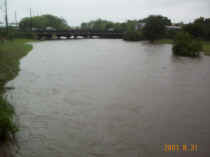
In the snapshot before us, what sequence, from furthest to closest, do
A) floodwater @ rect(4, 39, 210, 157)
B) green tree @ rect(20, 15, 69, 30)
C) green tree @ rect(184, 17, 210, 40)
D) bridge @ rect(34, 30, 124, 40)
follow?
1. green tree @ rect(20, 15, 69, 30)
2. bridge @ rect(34, 30, 124, 40)
3. green tree @ rect(184, 17, 210, 40)
4. floodwater @ rect(4, 39, 210, 157)

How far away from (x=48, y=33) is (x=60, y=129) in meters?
73.4

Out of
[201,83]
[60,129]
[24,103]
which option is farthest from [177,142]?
[201,83]

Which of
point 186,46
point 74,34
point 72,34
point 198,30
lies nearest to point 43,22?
point 74,34

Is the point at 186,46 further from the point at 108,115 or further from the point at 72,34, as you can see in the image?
the point at 72,34

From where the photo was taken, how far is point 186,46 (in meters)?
33.6

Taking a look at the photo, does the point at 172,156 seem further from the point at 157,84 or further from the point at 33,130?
the point at 157,84

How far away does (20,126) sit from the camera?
8602 millimetres

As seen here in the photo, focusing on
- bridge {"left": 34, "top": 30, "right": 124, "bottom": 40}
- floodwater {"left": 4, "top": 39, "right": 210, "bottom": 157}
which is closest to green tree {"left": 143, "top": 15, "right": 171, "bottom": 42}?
bridge {"left": 34, "top": 30, "right": 124, "bottom": 40}

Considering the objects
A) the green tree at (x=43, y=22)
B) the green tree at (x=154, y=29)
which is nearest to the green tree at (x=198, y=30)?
the green tree at (x=154, y=29)

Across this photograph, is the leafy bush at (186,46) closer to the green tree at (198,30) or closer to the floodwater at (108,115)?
the floodwater at (108,115)

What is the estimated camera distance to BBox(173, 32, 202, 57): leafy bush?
33.1 m

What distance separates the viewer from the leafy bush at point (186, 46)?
33062 millimetres

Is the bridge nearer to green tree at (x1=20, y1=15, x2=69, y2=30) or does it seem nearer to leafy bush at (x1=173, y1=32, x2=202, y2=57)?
green tree at (x1=20, y1=15, x2=69, y2=30)

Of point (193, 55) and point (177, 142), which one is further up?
point (193, 55)
